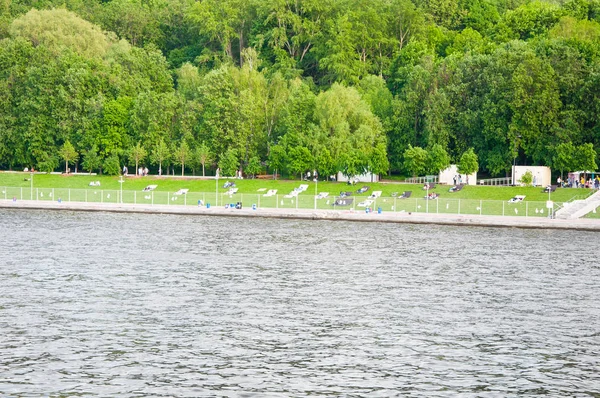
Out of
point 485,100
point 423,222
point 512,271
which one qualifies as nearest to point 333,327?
point 512,271

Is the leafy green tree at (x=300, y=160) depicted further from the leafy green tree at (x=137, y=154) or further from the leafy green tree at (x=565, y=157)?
the leafy green tree at (x=565, y=157)

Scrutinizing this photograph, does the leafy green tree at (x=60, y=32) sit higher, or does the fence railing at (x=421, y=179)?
the leafy green tree at (x=60, y=32)

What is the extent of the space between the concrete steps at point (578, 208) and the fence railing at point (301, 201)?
0.89 meters

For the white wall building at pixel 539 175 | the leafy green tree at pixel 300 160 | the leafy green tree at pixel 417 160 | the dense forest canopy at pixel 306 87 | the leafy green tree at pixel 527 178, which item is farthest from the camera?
the leafy green tree at pixel 300 160

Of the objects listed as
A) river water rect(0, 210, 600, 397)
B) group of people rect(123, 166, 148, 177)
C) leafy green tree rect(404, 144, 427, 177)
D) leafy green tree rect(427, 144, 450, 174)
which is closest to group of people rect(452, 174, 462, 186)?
leafy green tree rect(427, 144, 450, 174)

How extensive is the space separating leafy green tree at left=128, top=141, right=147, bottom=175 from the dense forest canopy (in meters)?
0.16

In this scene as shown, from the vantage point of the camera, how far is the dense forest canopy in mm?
104812

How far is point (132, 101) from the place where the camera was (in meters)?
126

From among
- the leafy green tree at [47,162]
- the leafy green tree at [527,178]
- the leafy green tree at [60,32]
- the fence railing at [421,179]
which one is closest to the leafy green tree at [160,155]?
the leafy green tree at [47,162]

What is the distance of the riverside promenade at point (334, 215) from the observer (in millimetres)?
78438

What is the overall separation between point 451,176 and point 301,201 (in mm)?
20400

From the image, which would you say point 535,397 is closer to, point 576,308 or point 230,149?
point 576,308

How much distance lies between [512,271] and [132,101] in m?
78.0

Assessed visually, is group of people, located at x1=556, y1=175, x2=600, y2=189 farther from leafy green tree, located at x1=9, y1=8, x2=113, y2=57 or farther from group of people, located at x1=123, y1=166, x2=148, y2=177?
leafy green tree, located at x1=9, y1=8, x2=113, y2=57
